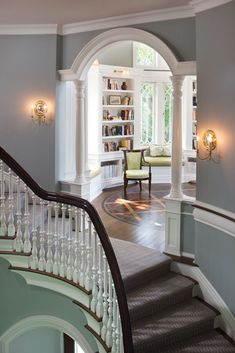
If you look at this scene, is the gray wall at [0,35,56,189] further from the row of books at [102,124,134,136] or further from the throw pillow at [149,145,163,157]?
the throw pillow at [149,145,163,157]

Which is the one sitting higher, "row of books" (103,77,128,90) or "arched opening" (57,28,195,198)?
"row of books" (103,77,128,90)

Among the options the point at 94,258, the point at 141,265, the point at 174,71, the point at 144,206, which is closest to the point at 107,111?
the point at 144,206

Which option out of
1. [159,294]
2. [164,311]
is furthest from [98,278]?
[164,311]

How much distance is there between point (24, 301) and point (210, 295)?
2.31 meters

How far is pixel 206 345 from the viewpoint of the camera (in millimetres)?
4301

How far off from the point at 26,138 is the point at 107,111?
3704mm

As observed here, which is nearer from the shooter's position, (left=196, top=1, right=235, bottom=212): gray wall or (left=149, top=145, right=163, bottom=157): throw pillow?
(left=196, top=1, right=235, bottom=212): gray wall

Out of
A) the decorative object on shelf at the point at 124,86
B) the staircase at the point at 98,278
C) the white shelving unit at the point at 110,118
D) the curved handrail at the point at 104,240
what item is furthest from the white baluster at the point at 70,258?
the decorative object on shelf at the point at 124,86

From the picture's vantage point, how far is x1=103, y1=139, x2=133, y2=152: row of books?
32.2ft

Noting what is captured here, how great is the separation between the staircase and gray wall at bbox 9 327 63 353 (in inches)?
80.7

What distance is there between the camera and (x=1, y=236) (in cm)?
466

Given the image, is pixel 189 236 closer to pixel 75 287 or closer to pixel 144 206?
pixel 75 287

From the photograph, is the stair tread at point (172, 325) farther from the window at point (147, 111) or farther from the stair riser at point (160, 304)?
the window at point (147, 111)

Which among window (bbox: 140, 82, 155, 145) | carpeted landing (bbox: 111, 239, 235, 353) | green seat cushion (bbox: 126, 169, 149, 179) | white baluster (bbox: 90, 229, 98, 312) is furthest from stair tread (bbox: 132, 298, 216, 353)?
window (bbox: 140, 82, 155, 145)
